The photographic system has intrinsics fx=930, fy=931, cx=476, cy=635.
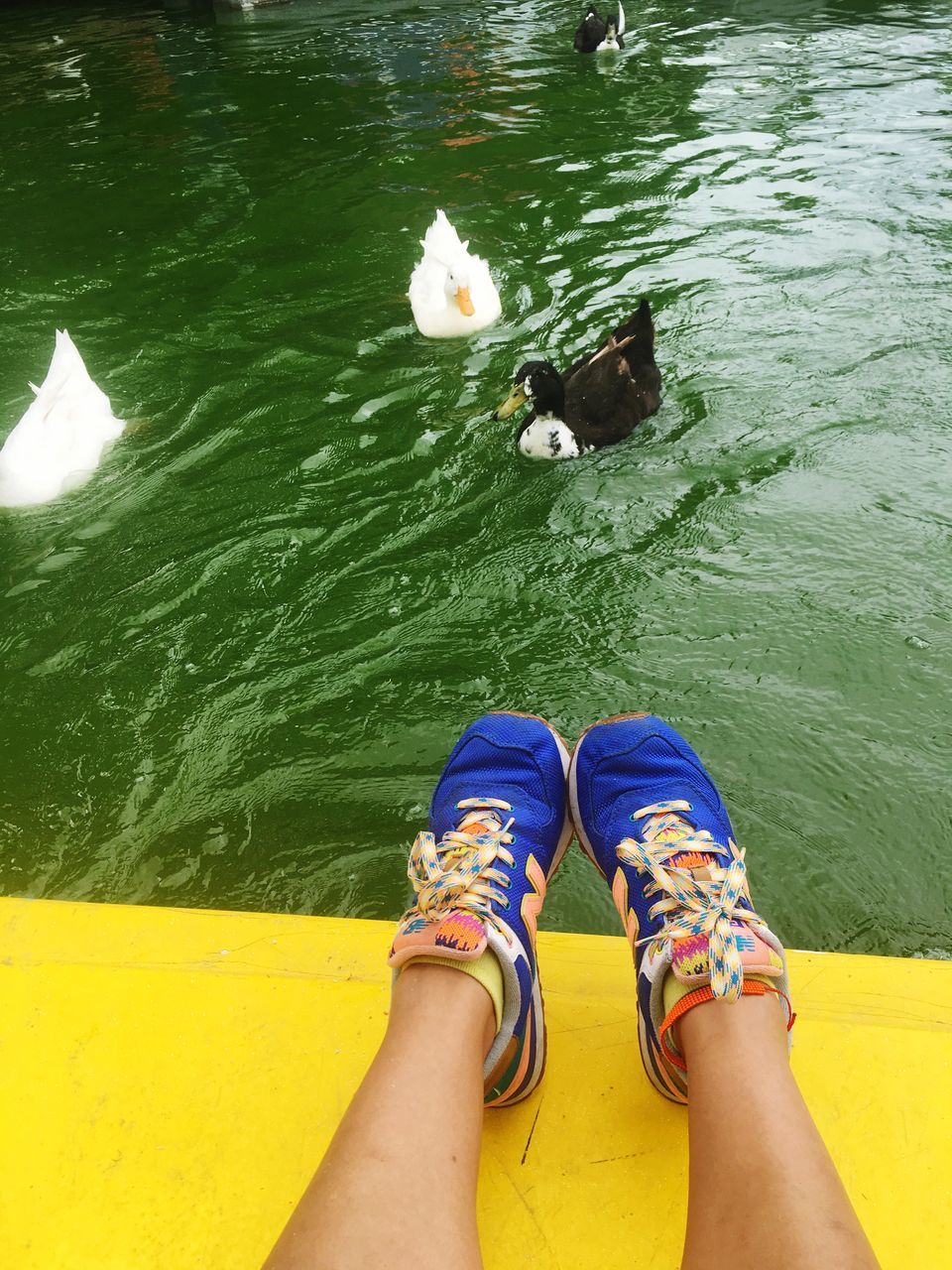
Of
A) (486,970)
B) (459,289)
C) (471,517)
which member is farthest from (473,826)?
(459,289)

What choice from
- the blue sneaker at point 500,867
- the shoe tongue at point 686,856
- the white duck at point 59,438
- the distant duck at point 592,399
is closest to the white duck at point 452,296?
the distant duck at point 592,399

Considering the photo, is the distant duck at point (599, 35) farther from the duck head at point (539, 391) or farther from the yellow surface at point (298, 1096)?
the yellow surface at point (298, 1096)

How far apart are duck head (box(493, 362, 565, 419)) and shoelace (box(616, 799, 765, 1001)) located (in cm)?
254

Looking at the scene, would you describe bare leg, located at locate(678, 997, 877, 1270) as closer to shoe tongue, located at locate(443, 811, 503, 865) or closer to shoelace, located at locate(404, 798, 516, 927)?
shoelace, located at locate(404, 798, 516, 927)

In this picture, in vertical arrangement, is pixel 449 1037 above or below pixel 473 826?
above

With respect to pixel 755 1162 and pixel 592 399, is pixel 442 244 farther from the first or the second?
pixel 755 1162

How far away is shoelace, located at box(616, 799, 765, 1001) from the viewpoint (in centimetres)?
Result: 140

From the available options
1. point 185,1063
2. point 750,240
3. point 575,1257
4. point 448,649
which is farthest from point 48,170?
point 575,1257

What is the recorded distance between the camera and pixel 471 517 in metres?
3.72

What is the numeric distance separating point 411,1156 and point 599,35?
11747mm

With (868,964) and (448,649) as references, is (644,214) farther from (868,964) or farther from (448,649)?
(868,964)

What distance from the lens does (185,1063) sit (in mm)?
1554

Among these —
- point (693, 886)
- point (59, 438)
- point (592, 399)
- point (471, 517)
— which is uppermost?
point (693, 886)

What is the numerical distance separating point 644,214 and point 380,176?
94.0 inches
